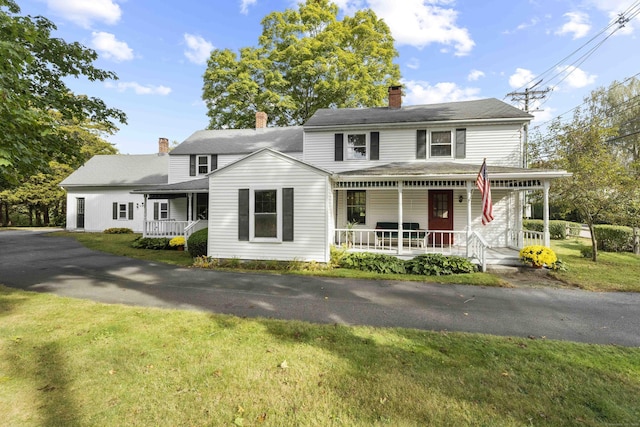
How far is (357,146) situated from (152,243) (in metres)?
11.7

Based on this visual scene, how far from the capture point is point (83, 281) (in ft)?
26.7

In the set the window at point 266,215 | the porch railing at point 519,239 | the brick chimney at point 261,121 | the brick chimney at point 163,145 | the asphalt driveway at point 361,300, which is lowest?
the asphalt driveway at point 361,300

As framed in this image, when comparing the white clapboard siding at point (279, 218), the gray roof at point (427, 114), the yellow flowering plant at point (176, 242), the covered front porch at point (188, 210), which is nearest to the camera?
the white clapboard siding at point (279, 218)

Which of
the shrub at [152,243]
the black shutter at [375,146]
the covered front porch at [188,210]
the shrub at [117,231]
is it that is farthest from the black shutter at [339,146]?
the shrub at [117,231]

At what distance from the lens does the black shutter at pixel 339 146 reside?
13.8 meters

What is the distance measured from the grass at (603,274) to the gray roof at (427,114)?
6196 mm

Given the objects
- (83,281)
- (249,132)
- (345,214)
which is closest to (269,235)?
(345,214)

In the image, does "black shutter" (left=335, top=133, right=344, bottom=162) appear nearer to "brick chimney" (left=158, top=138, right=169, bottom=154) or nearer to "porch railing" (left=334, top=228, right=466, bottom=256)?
"porch railing" (left=334, top=228, right=466, bottom=256)

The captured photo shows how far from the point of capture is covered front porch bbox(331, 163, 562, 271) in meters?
10.3

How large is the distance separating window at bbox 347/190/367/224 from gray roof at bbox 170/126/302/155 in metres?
5.86

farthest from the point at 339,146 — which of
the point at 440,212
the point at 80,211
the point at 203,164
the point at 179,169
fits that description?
the point at 80,211

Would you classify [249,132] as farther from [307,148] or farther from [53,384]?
[53,384]

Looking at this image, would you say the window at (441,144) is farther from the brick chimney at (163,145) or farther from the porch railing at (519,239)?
the brick chimney at (163,145)

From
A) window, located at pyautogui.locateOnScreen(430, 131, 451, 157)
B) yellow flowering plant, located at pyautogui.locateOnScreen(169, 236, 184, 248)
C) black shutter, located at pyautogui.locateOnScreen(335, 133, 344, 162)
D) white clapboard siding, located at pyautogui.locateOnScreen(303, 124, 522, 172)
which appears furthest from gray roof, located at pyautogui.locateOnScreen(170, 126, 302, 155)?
window, located at pyautogui.locateOnScreen(430, 131, 451, 157)
